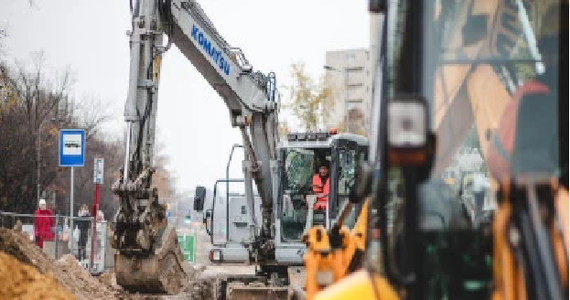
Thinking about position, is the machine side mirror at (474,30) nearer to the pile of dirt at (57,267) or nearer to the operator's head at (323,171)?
the pile of dirt at (57,267)

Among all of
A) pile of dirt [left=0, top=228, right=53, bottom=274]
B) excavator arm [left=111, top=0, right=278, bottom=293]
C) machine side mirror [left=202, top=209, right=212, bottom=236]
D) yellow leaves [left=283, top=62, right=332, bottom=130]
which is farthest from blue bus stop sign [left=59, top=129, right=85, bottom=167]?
yellow leaves [left=283, top=62, right=332, bottom=130]

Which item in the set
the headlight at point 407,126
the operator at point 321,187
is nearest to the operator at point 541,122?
the headlight at point 407,126

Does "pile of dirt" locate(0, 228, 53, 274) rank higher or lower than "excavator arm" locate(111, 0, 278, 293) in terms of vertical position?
lower

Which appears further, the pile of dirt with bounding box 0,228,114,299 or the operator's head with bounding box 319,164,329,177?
the operator's head with bounding box 319,164,329,177

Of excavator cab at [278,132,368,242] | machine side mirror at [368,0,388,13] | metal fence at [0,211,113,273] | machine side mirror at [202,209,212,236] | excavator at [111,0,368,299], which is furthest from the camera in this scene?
metal fence at [0,211,113,273]

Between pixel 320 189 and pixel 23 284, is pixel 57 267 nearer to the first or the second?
pixel 23 284

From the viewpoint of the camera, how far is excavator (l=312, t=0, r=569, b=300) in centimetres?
294

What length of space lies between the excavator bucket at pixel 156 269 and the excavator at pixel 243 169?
14 millimetres

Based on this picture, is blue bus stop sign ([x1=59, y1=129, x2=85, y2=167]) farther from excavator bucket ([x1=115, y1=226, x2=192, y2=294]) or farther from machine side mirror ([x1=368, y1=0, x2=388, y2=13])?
machine side mirror ([x1=368, y1=0, x2=388, y2=13])

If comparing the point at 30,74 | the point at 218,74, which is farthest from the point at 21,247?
the point at 30,74

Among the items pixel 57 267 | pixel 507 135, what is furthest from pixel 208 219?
pixel 507 135

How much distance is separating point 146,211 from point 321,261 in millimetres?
6696

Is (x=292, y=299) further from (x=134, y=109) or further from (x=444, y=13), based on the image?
(x=444, y=13)

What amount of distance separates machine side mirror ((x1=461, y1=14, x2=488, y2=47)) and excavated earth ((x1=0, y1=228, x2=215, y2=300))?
4.51 meters
